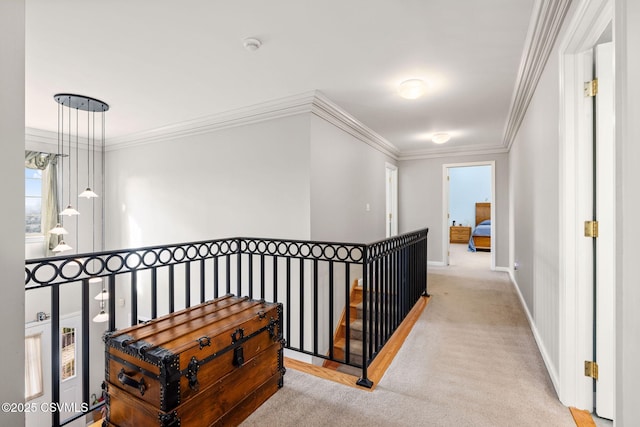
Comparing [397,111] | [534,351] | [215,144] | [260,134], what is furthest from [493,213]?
[215,144]

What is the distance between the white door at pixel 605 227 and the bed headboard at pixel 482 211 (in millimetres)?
8840

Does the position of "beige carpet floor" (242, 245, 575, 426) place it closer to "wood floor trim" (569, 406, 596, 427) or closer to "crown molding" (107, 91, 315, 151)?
"wood floor trim" (569, 406, 596, 427)

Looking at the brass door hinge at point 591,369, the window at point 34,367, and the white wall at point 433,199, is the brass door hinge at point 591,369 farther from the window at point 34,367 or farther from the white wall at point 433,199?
the window at point 34,367

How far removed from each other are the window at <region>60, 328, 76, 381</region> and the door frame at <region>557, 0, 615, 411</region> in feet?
21.8

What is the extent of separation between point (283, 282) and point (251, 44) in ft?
7.80

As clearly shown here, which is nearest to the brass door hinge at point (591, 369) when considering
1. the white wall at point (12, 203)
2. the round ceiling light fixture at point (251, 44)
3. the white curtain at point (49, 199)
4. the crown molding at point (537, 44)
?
the crown molding at point (537, 44)

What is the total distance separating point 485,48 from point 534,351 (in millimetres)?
2427

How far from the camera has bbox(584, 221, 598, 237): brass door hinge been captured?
1.58 m

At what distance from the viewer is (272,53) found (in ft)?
7.61

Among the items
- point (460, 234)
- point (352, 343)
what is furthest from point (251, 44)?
point (460, 234)

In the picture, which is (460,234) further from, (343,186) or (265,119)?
(265,119)

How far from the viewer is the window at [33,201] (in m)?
4.39

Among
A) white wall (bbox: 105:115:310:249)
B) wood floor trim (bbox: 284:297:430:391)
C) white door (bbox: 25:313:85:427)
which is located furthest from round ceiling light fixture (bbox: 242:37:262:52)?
white door (bbox: 25:313:85:427)

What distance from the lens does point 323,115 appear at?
3436 mm
